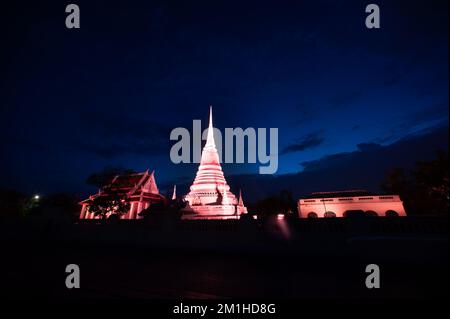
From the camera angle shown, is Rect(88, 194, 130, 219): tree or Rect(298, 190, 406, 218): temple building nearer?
Rect(88, 194, 130, 219): tree

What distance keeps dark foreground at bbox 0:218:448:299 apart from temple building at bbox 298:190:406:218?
24.3m

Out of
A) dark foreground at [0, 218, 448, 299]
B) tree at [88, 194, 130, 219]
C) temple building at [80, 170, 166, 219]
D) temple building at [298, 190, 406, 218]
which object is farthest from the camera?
temple building at [298, 190, 406, 218]

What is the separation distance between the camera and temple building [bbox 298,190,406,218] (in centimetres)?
3034

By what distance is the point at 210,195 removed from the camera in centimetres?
2884

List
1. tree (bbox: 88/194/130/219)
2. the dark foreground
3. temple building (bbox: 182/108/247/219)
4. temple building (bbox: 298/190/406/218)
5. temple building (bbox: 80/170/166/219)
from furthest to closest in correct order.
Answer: temple building (bbox: 298/190/406/218) → temple building (bbox: 80/170/166/219) → temple building (bbox: 182/108/247/219) → tree (bbox: 88/194/130/219) → the dark foreground

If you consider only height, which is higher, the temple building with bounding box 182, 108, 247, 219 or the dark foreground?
the temple building with bounding box 182, 108, 247, 219

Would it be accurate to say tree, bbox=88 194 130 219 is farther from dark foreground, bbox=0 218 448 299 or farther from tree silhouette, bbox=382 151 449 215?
tree silhouette, bbox=382 151 449 215

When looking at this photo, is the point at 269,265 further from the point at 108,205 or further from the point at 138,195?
the point at 138,195

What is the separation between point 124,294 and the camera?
451cm

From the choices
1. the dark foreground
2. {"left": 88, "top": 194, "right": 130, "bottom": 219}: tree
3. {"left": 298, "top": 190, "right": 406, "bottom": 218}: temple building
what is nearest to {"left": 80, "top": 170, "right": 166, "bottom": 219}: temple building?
{"left": 88, "top": 194, "right": 130, "bottom": 219}: tree

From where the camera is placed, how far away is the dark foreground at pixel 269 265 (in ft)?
15.6
